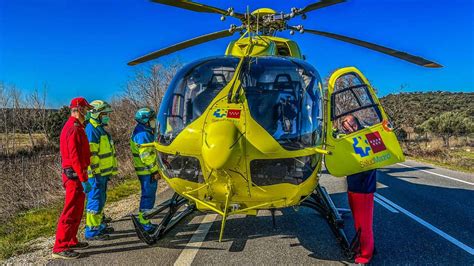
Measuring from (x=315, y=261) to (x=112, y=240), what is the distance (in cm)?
293

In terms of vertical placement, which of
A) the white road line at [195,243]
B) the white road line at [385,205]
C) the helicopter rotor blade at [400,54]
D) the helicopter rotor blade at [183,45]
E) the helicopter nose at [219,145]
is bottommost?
the white road line at [385,205]

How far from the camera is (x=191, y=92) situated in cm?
425

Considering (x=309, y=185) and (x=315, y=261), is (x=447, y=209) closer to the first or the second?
(x=315, y=261)

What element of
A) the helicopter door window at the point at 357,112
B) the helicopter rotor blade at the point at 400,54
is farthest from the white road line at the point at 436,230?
the helicopter rotor blade at the point at 400,54

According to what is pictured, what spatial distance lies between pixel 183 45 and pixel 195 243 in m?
3.49

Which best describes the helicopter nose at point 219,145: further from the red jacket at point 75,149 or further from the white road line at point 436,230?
the white road line at point 436,230

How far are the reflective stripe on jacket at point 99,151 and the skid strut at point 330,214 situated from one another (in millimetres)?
3122

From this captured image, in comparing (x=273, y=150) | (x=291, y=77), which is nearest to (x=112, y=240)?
(x=273, y=150)

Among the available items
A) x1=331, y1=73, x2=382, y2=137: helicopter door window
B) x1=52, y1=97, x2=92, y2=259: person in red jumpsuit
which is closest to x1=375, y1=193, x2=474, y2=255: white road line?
x1=331, y1=73, x2=382, y2=137: helicopter door window

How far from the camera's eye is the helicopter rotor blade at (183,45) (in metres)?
6.30

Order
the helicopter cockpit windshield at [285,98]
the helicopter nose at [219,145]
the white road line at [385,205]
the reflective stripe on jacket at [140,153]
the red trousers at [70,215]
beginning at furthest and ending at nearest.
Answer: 1. the white road line at [385,205]
2. the reflective stripe on jacket at [140,153]
3. the red trousers at [70,215]
4. the helicopter cockpit windshield at [285,98]
5. the helicopter nose at [219,145]

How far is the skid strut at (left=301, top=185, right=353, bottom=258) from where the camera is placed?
4.73 metres

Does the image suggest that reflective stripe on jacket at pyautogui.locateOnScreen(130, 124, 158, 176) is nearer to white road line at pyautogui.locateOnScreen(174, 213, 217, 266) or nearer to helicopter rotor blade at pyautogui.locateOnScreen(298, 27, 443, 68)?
white road line at pyautogui.locateOnScreen(174, 213, 217, 266)

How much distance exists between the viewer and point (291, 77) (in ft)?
13.7
